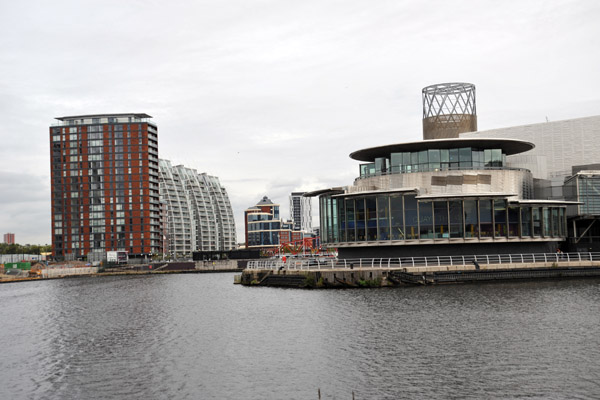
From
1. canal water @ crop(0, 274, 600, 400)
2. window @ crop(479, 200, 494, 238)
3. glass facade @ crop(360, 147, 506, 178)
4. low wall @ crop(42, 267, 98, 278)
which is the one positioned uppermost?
glass facade @ crop(360, 147, 506, 178)

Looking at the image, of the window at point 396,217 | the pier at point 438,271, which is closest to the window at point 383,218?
the window at point 396,217

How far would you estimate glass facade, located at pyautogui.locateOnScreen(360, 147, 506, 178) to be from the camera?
3206 inches

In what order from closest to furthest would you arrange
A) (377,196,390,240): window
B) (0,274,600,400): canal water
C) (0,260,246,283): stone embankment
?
(0,274,600,400): canal water
(377,196,390,240): window
(0,260,246,283): stone embankment

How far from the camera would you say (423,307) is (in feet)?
165

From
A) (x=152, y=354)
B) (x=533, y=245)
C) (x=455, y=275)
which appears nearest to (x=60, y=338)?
(x=152, y=354)

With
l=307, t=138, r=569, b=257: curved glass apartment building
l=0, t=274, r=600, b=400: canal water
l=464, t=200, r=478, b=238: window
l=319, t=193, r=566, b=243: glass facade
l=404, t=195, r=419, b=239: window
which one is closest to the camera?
l=0, t=274, r=600, b=400: canal water

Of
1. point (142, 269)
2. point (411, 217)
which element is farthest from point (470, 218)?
point (142, 269)

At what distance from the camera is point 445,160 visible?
81.6 meters

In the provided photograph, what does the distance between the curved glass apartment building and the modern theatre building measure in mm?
118

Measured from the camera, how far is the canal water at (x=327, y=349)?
28.2 metres

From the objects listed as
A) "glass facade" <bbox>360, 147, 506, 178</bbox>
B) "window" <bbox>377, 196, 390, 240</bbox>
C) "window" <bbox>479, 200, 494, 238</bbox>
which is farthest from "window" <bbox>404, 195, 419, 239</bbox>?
"window" <bbox>479, 200, 494, 238</bbox>

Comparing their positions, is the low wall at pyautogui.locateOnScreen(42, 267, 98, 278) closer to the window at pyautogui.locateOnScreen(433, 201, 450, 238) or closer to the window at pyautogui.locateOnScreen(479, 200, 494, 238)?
the window at pyautogui.locateOnScreen(433, 201, 450, 238)

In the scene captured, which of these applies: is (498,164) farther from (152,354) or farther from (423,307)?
(152,354)

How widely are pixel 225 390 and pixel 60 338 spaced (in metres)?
22.1
